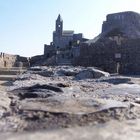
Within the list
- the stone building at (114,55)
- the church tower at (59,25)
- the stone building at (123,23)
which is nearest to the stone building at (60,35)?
the church tower at (59,25)

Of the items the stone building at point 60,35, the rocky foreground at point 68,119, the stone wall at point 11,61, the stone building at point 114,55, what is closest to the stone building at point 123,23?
the stone wall at point 11,61

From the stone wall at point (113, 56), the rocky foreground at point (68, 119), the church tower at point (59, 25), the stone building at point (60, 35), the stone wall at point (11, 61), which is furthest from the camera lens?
the church tower at point (59, 25)

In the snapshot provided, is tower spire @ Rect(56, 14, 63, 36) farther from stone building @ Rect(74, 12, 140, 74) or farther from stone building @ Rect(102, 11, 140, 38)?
stone building @ Rect(74, 12, 140, 74)

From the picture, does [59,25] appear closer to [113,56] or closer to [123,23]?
[123,23]

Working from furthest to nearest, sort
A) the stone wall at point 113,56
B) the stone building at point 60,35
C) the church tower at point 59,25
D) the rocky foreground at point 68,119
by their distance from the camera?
the church tower at point 59,25
the stone building at point 60,35
the stone wall at point 113,56
the rocky foreground at point 68,119

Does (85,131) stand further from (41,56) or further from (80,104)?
(41,56)

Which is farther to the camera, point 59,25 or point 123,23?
point 59,25

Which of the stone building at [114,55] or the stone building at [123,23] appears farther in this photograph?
the stone building at [123,23]

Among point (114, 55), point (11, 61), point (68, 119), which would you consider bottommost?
point (68, 119)

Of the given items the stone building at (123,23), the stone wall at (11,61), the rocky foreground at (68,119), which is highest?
the stone building at (123,23)

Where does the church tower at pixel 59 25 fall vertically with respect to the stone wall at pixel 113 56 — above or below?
above

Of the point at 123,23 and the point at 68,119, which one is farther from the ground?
the point at 123,23

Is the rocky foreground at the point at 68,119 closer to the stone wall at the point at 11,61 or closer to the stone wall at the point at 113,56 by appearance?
the stone wall at the point at 113,56

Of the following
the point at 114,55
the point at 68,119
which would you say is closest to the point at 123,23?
the point at 114,55
